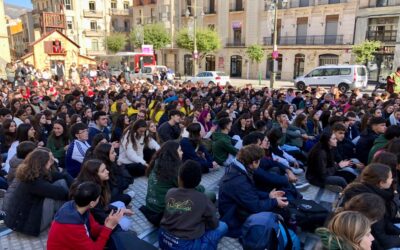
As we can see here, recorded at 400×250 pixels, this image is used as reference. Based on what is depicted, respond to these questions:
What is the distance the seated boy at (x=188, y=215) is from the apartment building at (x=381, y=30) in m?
29.5

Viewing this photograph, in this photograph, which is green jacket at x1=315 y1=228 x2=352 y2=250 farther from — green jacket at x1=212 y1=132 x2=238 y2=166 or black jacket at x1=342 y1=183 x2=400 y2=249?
green jacket at x1=212 y1=132 x2=238 y2=166

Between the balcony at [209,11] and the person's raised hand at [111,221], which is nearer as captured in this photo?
the person's raised hand at [111,221]

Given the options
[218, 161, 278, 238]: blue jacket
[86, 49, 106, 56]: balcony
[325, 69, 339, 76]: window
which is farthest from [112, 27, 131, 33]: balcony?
[218, 161, 278, 238]: blue jacket

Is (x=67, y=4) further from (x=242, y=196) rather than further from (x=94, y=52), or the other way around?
(x=242, y=196)

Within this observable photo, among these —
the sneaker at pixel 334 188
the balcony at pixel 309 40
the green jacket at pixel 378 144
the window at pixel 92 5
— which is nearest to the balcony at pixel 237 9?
the balcony at pixel 309 40

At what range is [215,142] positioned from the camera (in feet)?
22.6

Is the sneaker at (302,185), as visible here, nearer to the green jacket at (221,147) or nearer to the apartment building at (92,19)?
the green jacket at (221,147)

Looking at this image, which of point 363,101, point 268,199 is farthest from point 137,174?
point 363,101

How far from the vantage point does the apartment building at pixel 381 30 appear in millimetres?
27453

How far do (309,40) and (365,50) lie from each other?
764 cm

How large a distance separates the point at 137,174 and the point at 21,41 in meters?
69.8

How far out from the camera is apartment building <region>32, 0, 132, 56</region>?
52.2 m

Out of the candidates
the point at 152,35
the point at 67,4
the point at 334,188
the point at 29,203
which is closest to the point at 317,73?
the point at 334,188

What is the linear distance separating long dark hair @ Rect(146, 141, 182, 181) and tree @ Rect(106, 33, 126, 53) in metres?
49.2
